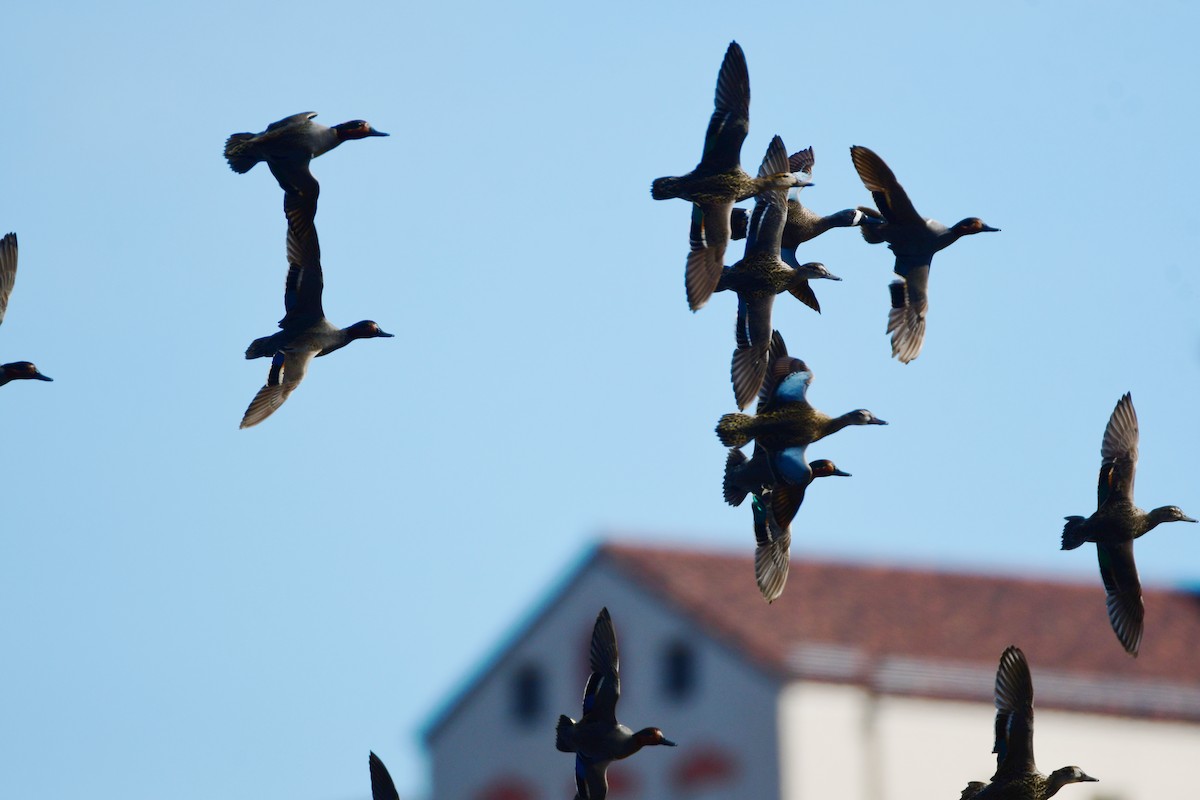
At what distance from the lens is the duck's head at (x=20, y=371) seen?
15078 mm

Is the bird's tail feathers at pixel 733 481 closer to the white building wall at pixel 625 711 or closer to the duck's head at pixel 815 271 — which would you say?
the duck's head at pixel 815 271

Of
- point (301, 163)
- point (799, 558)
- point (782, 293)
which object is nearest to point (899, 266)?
point (782, 293)

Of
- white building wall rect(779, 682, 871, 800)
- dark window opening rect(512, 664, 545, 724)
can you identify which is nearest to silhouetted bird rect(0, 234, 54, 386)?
white building wall rect(779, 682, 871, 800)

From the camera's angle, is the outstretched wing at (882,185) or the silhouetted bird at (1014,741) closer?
the silhouetted bird at (1014,741)

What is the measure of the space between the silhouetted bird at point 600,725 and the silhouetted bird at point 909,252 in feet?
11.7

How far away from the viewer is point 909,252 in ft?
54.6

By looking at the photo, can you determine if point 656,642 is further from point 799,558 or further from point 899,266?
point 899,266

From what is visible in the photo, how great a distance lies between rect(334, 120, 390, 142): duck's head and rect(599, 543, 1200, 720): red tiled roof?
26.3 m

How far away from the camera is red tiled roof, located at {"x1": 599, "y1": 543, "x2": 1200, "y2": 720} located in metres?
42.6

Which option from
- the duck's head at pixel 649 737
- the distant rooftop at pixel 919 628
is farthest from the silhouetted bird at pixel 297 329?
the distant rooftop at pixel 919 628

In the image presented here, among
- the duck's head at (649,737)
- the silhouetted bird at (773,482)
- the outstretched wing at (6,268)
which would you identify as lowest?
the duck's head at (649,737)

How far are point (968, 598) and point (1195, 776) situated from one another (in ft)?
17.7

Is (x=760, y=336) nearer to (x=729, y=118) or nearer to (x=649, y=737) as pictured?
(x=729, y=118)

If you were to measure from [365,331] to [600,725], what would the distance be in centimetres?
363
